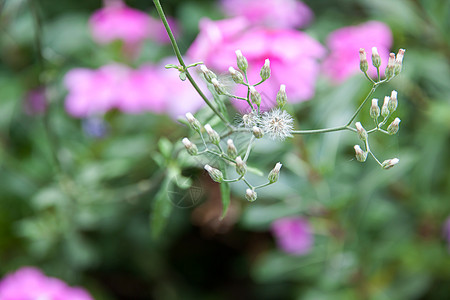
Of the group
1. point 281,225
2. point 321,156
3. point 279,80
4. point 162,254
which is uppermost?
point 279,80

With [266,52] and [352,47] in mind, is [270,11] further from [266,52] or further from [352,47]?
[266,52]

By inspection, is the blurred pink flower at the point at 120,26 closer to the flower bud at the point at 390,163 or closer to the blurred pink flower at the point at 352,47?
the blurred pink flower at the point at 352,47

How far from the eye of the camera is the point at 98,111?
94 cm

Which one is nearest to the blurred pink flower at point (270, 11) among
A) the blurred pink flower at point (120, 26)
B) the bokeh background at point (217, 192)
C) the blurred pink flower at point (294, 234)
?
the bokeh background at point (217, 192)

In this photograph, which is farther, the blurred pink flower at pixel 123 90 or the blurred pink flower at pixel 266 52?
the blurred pink flower at pixel 123 90

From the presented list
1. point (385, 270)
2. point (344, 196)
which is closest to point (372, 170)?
point (344, 196)

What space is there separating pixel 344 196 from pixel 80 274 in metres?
0.52

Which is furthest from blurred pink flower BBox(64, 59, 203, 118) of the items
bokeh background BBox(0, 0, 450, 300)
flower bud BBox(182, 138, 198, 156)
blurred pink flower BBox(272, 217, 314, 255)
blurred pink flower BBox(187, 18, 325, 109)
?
flower bud BBox(182, 138, 198, 156)

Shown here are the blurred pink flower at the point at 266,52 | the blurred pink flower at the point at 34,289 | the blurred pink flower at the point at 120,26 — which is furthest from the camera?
the blurred pink flower at the point at 120,26

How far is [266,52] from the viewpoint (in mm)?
700

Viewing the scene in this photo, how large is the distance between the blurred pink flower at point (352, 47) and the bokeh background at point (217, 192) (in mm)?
31

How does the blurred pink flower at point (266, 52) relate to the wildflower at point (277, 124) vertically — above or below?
below

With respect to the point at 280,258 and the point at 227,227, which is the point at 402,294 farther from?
the point at 227,227

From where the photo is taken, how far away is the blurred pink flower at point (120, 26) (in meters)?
1.03
